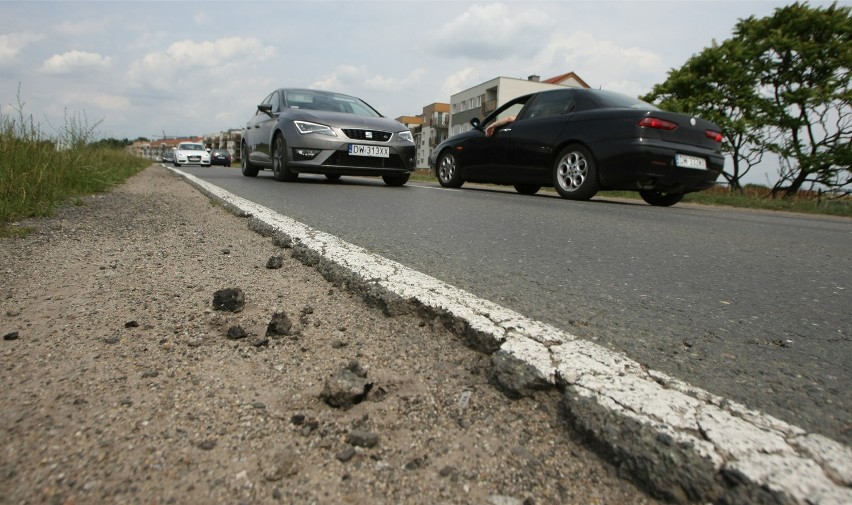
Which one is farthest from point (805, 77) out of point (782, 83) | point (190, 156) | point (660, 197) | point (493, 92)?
point (493, 92)

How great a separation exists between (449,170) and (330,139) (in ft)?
8.32

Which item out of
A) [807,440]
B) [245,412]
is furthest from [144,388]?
[807,440]

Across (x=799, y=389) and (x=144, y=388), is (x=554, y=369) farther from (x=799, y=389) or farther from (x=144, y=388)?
(x=144, y=388)

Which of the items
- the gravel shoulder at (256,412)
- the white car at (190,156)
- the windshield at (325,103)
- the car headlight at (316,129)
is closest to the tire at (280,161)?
the car headlight at (316,129)

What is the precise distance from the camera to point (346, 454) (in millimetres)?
1052

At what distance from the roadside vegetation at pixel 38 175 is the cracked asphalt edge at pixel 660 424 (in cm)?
304

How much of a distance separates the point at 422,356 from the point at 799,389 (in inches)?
36.4

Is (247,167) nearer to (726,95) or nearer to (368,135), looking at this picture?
(368,135)

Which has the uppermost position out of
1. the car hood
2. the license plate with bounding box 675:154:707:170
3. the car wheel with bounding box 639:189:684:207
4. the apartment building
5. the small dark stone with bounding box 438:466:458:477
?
the apartment building

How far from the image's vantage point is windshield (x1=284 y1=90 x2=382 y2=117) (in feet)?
Result: 28.2

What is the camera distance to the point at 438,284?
2000 millimetres

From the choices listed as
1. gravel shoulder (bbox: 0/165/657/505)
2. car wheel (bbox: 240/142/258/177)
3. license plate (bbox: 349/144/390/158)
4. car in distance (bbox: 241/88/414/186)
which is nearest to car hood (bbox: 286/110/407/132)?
car in distance (bbox: 241/88/414/186)

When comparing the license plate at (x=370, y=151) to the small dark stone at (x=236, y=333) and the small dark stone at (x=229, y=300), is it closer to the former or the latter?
the small dark stone at (x=229, y=300)

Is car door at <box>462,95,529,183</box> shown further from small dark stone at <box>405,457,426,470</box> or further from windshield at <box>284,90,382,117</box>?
small dark stone at <box>405,457,426,470</box>
